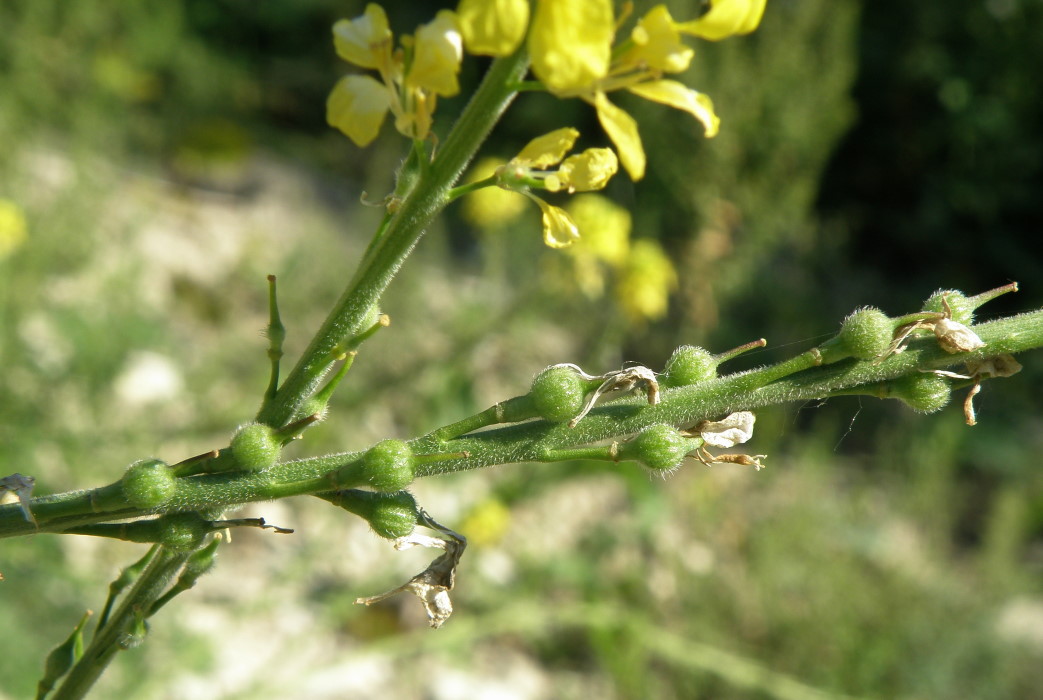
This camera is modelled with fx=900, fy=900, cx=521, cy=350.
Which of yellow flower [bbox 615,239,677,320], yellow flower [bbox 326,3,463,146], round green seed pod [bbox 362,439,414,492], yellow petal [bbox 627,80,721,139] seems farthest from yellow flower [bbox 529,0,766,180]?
yellow flower [bbox 615,239,677,320]

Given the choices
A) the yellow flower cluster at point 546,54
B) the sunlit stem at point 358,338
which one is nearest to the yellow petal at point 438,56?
the yellow flower cluster at point 546,54

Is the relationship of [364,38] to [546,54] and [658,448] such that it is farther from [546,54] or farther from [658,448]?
[658,448]

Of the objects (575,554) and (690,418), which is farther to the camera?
(575,554)

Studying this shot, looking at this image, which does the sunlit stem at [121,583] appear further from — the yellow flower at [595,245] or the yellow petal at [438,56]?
the yellow flower at [595,245]

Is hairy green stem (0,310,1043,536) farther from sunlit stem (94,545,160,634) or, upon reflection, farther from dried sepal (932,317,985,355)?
sunlit stem (94,545,160,634)

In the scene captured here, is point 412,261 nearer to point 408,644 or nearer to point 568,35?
point 408,644

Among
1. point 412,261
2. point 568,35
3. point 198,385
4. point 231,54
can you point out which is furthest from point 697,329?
point 231,54
